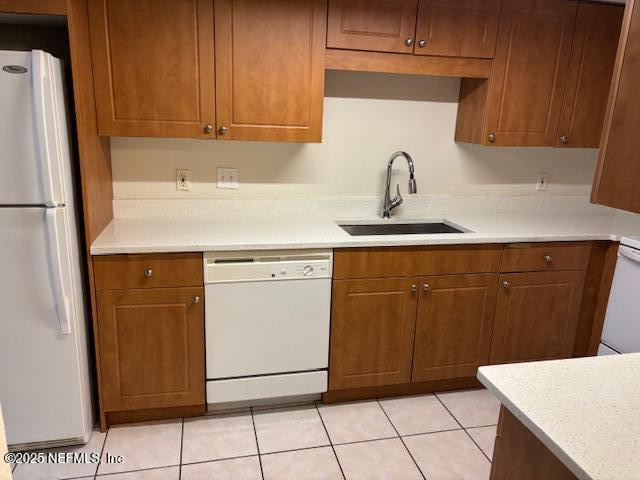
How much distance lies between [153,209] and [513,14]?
207cm

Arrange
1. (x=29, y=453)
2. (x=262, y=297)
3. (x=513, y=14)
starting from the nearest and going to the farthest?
(x=29, y=453)
(x=262, y=297)
(x=513, y=14)

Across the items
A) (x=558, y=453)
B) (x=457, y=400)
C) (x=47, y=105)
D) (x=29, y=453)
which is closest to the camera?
(x=558, y=453)

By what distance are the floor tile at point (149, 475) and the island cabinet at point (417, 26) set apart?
1.99 metres

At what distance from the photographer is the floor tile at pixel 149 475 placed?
2.01 meters

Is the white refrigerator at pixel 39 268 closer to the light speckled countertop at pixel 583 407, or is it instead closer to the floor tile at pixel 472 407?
the light speckled countertop at pixel 583 407

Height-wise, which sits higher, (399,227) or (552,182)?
(552,182)

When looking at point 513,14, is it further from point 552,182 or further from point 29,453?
point 29,453

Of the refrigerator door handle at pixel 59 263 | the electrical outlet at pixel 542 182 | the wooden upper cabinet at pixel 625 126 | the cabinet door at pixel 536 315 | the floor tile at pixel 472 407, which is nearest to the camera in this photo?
the wooden upper cabinet at pixel 625 126

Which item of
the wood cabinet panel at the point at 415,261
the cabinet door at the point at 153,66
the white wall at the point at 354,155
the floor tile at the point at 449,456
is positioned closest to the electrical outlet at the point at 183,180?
the white wall at the point at 354,155

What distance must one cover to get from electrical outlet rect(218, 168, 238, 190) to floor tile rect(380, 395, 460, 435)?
1.39 metres

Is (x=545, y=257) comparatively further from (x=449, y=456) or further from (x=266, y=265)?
(x=266, y=265)

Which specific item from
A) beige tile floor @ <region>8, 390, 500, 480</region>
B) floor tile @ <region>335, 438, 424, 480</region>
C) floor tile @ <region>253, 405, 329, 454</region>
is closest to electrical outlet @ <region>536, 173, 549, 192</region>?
beige tile floor @ <region>8, 390, 500, 480</region>

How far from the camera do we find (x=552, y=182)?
123 inches

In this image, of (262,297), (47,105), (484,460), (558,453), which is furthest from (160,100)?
(484,460)
